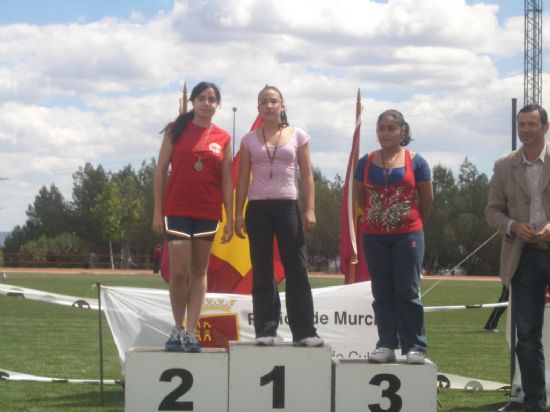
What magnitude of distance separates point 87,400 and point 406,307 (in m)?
2.83

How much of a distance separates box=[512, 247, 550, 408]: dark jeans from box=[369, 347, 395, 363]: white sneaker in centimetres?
119

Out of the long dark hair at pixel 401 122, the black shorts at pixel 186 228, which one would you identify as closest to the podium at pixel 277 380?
the black shorts at pixel 186 228

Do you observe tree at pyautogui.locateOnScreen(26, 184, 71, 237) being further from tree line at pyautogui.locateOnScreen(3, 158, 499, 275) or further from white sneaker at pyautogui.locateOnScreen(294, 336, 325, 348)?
white sneaker at pyautogui.locateOnScreen(294, 336, 325, 348)

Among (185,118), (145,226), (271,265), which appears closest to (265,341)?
(271,265)

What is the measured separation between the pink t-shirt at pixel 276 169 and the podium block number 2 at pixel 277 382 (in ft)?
3.91

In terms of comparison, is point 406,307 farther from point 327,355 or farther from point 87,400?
point 87,400

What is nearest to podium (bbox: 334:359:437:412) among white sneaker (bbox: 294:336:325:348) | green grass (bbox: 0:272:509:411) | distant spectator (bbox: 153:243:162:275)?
white sneaker (bbox: 294:336:325:348)

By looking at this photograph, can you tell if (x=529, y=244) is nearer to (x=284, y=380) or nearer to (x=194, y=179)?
(x=284, y=380)

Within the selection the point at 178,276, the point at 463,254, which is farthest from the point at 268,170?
the point at 463,254

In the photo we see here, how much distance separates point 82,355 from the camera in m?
11.7

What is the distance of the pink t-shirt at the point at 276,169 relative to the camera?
6609 mm

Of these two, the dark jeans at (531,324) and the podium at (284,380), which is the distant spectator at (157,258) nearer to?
the dark jeans at (531,324)

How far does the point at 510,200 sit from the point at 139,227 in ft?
227

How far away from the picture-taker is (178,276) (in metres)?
6.73
